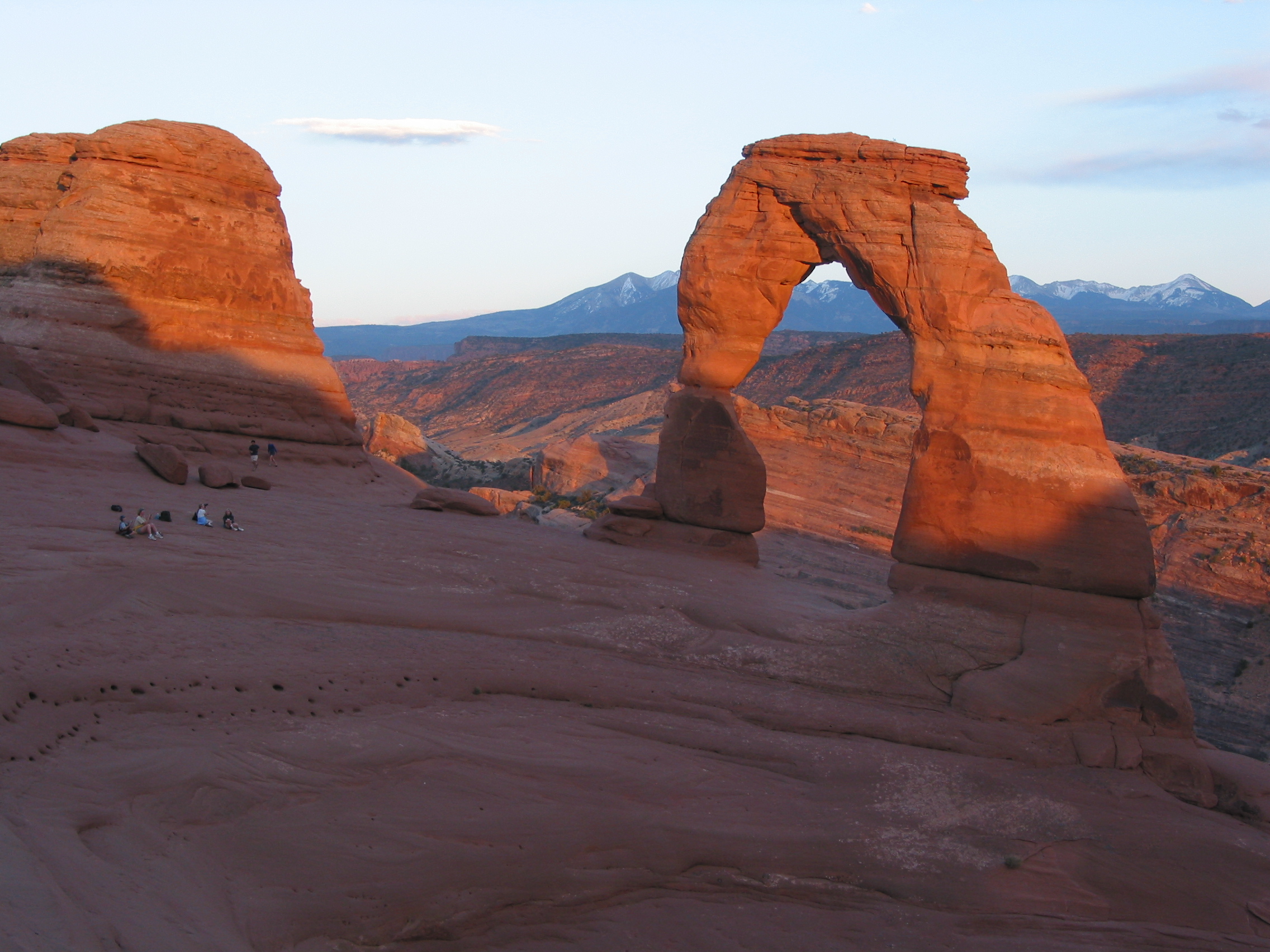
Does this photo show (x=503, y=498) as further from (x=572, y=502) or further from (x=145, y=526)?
(x=145, y=526)

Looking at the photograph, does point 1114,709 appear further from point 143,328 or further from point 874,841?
point 143,328

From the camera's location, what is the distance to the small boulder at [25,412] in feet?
43.1

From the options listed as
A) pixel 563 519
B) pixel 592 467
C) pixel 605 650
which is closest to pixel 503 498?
pixel 563 519

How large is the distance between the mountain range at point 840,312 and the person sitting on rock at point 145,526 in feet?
291

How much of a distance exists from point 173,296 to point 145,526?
8678 millimetres

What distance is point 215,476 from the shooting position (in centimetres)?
1386

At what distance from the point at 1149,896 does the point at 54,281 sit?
17.6 meters

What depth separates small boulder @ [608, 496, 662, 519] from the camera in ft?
47.1

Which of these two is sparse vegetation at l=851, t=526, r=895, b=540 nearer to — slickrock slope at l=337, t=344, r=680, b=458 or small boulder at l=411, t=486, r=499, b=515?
small boulder at l=411, t=486, r=499, b=515

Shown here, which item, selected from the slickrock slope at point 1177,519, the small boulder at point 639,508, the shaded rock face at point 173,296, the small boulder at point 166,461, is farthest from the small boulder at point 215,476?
the slickrock slope at point 1177,519

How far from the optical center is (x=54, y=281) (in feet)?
54.1

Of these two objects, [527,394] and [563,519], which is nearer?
[563,519]

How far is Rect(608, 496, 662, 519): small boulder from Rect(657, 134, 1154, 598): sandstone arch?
2.65m

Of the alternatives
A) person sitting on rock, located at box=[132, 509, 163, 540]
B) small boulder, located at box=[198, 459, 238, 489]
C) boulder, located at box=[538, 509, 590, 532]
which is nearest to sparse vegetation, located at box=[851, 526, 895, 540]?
boulder, located at box=[538, 509, 590, 532]
